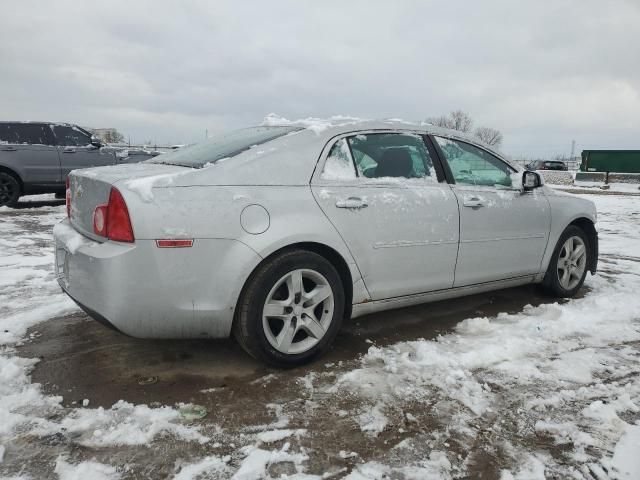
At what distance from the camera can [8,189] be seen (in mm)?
9305

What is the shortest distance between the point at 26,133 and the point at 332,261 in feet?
29.5

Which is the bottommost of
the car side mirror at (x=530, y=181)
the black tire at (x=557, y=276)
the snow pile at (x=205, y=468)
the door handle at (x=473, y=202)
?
the snow pile at (x=205, y=468)

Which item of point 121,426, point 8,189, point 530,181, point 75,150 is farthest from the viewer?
point 75,150

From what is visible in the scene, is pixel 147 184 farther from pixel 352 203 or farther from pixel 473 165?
pixel 473 165

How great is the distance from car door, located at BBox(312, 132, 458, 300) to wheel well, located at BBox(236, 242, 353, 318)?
0.10 metres

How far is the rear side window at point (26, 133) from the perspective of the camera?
9258mm

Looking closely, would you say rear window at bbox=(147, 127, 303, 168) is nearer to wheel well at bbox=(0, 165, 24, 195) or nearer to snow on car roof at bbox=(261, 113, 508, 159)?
snow on car roof at bbox=(261, 113, 508, 159)

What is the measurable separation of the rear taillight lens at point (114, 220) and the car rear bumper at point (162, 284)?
0.05 meters

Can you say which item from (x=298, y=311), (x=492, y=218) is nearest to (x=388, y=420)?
(x=298, y=311)

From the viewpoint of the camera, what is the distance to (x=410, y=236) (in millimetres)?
3178

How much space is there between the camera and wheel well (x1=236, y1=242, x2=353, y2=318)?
8.66 ft

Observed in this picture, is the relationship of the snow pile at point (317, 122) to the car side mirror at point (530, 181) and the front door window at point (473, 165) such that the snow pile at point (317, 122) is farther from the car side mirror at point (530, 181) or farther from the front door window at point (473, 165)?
the car side mirror at point (530, 181)

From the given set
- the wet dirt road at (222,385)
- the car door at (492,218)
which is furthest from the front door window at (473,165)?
the wet dirt road at (222,385)

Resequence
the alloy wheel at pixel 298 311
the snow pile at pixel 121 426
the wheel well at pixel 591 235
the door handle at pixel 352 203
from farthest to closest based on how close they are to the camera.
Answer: the wheel well at pixel 591 235 < the door handle at pixel 352 203 < the alloy wheel at pixel 298 311 < the snow pile at pixel 121 426
